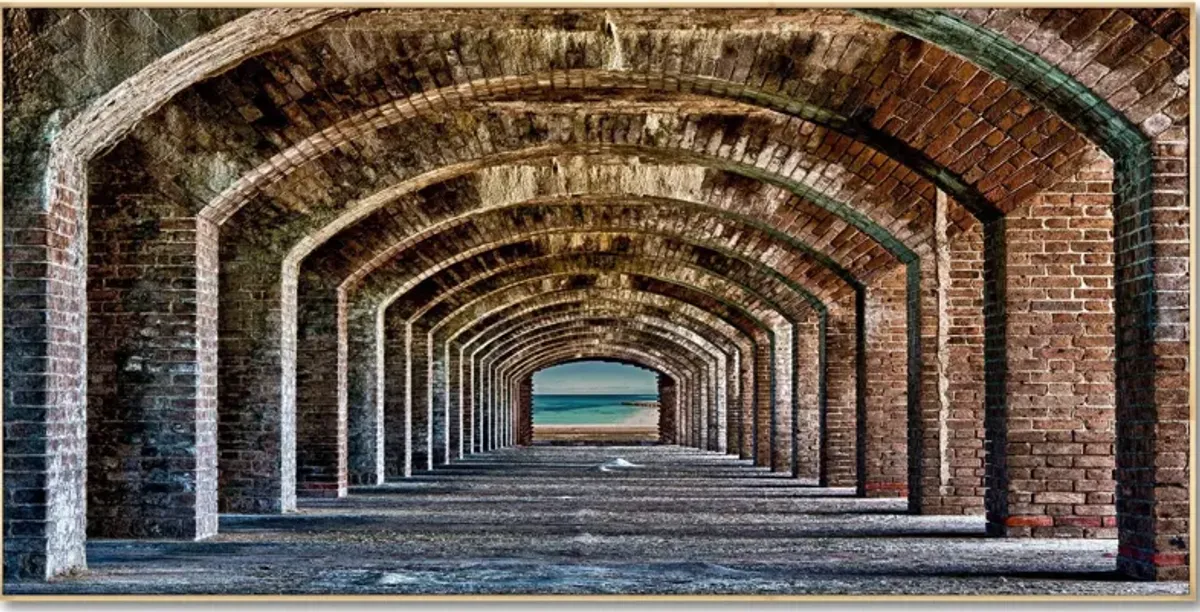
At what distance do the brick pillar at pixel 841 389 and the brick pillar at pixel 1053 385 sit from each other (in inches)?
287

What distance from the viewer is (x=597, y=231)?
19.7m

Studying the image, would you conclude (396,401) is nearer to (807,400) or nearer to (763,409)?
(807,400)

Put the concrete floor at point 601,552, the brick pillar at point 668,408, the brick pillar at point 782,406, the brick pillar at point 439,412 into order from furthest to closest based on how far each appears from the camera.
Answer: the brick pillar at point 668,408, the brick pillar at point 439,412, the brick pillar at point 782,406, the concrete floor at point 601,552

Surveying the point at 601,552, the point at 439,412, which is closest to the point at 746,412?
the point at 439,412

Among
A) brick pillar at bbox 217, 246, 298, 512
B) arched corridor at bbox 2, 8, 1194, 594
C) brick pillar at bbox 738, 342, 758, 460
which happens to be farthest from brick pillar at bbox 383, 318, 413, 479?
brick pillar at bbox 738, 342, 758, 460

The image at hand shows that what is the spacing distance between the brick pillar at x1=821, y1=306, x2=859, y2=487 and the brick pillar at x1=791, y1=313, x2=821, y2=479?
225 centimetres

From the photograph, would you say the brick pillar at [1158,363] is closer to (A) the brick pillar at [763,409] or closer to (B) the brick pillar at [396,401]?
(B) the brick pillar at [396,401]

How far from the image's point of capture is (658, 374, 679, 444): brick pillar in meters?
51.4

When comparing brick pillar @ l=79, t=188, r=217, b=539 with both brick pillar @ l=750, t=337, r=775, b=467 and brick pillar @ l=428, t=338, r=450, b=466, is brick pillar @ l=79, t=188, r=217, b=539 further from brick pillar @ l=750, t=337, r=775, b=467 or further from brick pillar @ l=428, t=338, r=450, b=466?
brick pillar @ l=750, t=337, r=775, b=467

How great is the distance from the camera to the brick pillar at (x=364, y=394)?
811 inches

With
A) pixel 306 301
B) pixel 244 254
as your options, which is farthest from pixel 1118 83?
pixel 306 301

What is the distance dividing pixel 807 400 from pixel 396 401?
5440 mm

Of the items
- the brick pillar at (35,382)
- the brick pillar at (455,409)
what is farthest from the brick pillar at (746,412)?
the brick pillar at (35,382)

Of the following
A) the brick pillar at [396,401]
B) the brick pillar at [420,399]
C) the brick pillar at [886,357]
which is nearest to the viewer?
the brick pillar at [886,357]
